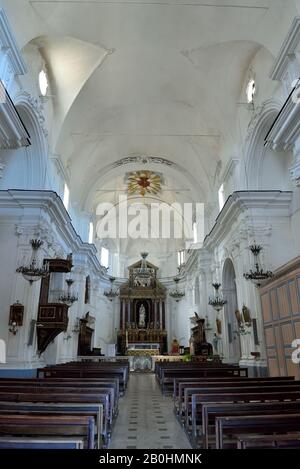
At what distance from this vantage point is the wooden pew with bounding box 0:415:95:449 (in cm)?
266

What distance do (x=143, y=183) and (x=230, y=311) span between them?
1077cm

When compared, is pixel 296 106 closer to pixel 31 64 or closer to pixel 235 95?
pixel 235 95

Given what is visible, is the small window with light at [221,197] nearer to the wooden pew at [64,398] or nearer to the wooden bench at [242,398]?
the wooden bench at [242,398]

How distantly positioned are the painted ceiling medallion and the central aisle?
1491 centimetres

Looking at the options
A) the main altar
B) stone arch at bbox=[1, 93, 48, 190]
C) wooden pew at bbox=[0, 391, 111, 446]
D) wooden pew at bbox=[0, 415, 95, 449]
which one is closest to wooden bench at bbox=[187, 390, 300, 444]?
wooden pew at bbox=[0, 391, 111, 446]

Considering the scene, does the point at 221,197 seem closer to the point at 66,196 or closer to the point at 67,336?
the point at 66,196

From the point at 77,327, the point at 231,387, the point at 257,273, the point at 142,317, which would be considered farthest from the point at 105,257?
the point at 231,387

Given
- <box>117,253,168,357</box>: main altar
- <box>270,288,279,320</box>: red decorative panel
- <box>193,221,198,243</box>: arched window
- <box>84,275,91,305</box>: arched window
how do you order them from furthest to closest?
<box>117,253,168,357</box>: main altar
<box>193,221,198,243</box>: arched window
<box>84,275,91,305</box>: arched window
<box>270,288,279,320</box>: red decorative panel

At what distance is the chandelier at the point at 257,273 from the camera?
393 inches

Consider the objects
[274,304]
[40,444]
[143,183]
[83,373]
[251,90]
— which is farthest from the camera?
[143,183]

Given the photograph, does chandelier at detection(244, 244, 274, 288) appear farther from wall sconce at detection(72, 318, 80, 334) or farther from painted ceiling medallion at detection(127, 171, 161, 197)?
painted ceiling medallion at detection(127, 171, 161, 197)

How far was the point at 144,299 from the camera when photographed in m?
27.2

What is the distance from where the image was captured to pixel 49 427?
2.70 metres

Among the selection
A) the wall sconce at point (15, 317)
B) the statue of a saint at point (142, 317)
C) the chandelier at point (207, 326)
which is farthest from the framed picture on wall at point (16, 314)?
the statue of a saint at point (142, 317)
